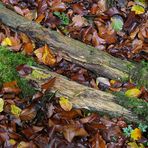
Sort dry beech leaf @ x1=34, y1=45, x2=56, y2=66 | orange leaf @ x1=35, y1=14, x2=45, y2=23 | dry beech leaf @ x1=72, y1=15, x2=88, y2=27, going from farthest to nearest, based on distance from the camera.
Answer: dry beech leaf @ x1=72, y1=15, x2=88, y2=27
orange leaf @ x1=35, y1=14, x2=45, y2=23
dry beech leaf @ x1=34, y1=45, x2=56, y2=66

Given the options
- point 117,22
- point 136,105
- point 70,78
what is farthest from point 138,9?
point 136,105

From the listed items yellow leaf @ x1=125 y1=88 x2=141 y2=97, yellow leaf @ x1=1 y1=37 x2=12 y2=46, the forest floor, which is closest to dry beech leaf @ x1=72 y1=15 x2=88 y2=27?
the forest floor

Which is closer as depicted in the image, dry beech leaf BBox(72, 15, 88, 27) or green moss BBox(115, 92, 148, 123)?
green moss BBox(115, 92, 148, 123)

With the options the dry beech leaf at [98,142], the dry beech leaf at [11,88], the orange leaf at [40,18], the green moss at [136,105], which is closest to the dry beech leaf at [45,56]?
the dry beech leaf at [11,88]

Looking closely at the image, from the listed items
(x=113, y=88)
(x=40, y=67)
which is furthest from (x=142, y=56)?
(x=40, y=67)

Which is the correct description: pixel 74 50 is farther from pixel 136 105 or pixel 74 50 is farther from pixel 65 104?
pixel 136 105

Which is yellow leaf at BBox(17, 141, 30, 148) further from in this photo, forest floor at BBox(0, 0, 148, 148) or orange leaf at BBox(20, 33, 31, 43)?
orange leaf at BBox(20, 33, 31, 43)

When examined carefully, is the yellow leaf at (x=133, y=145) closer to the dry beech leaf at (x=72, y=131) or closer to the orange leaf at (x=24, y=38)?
the dry beech leaf at (x=72, y=131)

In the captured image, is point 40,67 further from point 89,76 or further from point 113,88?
point 113,88
